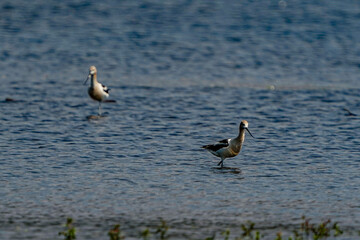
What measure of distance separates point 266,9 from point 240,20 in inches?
133

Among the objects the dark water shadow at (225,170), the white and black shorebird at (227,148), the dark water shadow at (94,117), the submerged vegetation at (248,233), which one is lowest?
the dark water shadow at (94,117)

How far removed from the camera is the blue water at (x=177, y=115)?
1555 cm

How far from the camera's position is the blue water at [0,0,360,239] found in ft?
51.0

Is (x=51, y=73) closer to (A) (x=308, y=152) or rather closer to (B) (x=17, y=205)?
(A) (x=308, y=152)

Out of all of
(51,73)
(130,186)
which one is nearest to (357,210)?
(130,186)

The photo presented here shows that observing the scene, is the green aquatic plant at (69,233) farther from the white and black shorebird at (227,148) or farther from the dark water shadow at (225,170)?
the white and black shorebird at (227,148)

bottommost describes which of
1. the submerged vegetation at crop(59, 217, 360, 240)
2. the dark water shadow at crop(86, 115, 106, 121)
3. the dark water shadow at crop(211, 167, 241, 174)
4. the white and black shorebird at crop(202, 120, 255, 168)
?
the dark water shadow at crop(86, 115, 106, 121)

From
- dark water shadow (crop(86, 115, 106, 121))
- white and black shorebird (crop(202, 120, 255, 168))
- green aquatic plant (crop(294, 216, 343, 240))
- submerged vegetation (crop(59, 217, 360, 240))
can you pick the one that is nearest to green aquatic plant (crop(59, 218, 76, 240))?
submerged vegetation (crop(59, 217, 360, 240))

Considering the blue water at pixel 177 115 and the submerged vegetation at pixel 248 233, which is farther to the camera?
the blue water at pixel 177 115

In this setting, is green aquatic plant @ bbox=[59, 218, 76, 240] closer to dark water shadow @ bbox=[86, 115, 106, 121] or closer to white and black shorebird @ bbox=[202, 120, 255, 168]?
white and black shorebird @ bbox=[202, 120, 255, 168]

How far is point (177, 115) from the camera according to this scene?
2625 cm

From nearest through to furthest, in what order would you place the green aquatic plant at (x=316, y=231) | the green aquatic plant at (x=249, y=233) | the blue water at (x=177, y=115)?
the green aquatic plant at (x=249, y=233), the green aquatic plant at (x=316, y=231), the blue water at (x=177, y=115)

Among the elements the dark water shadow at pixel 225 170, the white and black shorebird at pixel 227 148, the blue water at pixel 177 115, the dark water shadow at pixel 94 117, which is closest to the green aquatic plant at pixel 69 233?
the blue water at pixel 177 115

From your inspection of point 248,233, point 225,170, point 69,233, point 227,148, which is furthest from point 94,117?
point 248,233
